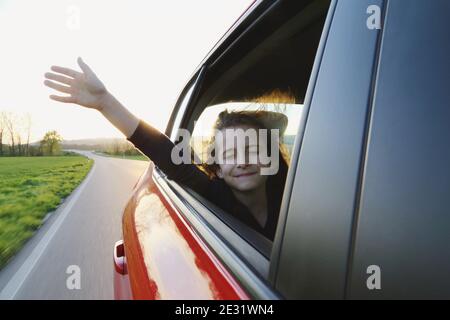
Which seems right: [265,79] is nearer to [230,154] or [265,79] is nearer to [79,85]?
[230,154]

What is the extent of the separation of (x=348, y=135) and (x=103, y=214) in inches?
298

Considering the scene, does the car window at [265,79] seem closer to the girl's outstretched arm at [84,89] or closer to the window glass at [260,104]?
the window glass at [260,104]

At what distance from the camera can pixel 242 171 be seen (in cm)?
198

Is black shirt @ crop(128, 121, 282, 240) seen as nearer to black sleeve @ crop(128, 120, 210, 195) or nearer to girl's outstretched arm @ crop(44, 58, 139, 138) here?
black sleeve @ crop(128, 120, 210, 195)

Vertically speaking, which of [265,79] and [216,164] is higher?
[265,79]

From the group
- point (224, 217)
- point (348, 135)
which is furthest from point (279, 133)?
point (348, 135)

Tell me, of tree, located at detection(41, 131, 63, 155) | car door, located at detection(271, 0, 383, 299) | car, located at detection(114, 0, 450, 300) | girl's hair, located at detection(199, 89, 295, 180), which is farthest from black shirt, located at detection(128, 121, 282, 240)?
tree, located at detection(41, 131, 63, 155)

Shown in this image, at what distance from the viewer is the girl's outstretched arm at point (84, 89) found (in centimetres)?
190

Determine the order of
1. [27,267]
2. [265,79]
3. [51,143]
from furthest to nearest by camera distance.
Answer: [51,143] < [27,267] < [265,79]

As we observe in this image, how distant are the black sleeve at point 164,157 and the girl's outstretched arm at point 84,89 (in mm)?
167

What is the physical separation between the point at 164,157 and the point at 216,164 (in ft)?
1.03

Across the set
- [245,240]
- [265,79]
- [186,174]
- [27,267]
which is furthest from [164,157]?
[27,267]

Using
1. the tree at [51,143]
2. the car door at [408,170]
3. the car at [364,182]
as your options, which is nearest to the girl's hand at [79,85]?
the car at [364,182]
